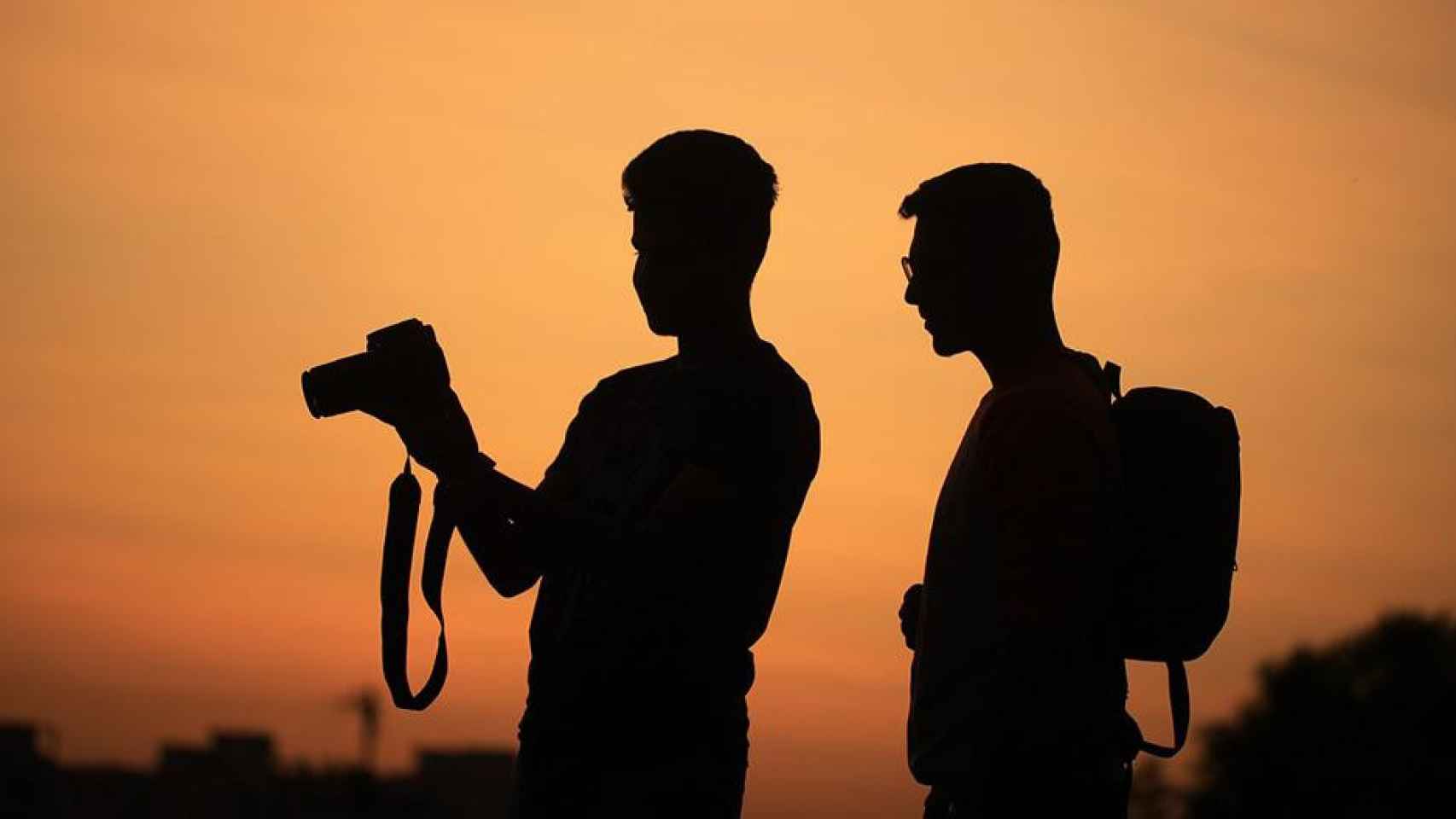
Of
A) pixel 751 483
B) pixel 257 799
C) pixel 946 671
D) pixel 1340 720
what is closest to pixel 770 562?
pixel 751 483

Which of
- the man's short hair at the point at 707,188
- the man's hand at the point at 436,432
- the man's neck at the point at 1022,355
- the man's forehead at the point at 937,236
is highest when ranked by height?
the man's short hair at the point at 707,188

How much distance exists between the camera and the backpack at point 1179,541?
17.0ft

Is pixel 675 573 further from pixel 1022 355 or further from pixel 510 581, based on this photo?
pixel 1022 355

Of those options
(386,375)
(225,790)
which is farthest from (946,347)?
(225,790)

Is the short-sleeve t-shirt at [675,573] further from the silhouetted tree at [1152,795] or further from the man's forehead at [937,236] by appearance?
the silhouetted tree at [1152,795]

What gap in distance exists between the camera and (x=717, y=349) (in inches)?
226

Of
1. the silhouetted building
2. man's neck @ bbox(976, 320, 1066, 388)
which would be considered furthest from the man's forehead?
the silhouetted building

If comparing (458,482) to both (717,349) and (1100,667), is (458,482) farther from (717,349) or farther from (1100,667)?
(1100,667)

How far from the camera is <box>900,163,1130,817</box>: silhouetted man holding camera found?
502 cm

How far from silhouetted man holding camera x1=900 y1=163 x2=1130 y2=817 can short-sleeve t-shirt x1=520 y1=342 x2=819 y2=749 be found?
1.23ft

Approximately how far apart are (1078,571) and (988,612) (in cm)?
20

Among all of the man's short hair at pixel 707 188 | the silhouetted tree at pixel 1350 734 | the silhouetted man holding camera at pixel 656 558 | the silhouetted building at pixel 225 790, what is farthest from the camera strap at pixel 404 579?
the silhouetted building at pixel 225 790

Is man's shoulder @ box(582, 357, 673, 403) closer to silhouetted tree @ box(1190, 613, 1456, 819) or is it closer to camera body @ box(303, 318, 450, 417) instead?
camera body @ box(303, 318, 450, 417)

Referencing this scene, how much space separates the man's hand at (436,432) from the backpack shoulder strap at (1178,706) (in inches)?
61.7
